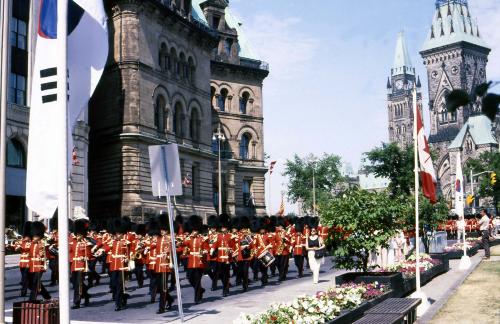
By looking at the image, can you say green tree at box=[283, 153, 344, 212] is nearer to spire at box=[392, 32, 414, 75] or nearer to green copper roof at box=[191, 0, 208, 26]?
green copper roof at box=[191, 0, 208, 26]

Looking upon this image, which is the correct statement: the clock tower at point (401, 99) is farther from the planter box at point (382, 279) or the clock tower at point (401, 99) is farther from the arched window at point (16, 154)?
the planter box at point (382, 279)

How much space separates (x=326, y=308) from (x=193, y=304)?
23.2ft

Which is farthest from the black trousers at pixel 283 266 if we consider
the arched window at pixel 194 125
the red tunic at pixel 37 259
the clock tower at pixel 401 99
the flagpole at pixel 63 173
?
the clock tower at pixel 401 99

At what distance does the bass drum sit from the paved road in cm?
81

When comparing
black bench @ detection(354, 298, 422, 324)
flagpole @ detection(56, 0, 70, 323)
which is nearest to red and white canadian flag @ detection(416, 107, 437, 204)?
black bench @ detection(354, 298, 422, 324)

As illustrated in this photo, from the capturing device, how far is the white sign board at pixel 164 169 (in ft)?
45.6

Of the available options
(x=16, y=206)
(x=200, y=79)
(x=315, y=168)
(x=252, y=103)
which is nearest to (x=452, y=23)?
(x=315, y=168)

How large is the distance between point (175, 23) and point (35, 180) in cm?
4102

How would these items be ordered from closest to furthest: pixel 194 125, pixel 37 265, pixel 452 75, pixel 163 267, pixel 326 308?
pixel 326 308, pixel 163 267, pixel 37 265, pixel 194 125, pixel 452 75

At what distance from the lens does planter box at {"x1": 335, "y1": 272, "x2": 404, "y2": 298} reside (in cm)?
1577

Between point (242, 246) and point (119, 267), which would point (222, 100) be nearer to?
point (242, 246)

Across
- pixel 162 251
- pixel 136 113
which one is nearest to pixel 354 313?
pixel 162 251

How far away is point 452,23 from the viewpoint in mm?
154125

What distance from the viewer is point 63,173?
7500 mm
